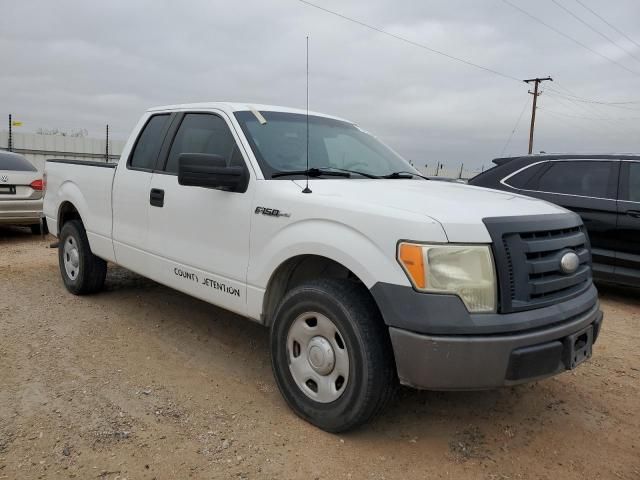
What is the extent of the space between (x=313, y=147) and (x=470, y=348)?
1.94 m

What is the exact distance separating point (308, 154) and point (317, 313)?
50.7 inches

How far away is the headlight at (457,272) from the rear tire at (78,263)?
152 inches

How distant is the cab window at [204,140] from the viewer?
3689mm

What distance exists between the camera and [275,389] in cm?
351

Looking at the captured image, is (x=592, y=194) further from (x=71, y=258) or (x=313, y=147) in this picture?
(x=71, y=258)

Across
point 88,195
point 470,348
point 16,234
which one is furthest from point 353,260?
point 16,234

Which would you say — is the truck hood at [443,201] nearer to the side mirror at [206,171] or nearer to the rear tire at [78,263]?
the side mirror at [206,171]

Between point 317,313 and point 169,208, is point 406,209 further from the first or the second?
point 169,208

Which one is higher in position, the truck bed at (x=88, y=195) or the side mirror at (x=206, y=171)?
the side mirror at (x=206, y=171)

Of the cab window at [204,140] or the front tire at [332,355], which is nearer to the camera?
the front tire at [332,355]

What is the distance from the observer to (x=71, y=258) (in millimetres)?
5531

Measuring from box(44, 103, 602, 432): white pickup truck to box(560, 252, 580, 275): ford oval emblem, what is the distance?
0.07ft

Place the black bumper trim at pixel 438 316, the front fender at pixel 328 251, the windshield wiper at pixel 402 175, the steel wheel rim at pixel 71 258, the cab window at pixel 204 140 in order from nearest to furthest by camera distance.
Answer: the black bumper trim at pixel 438 316
the front fender at pixel 328 251
the cab window at pixel 204 140
the windshield wiper at pixel 402 175
the steel wheel rim at pixel 71 258

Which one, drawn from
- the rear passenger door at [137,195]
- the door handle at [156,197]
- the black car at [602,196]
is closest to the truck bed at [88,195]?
the rear passenger door at [137,195]
